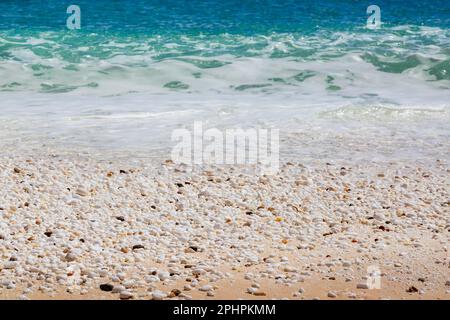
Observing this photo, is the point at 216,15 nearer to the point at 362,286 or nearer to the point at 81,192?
the point at 81,192

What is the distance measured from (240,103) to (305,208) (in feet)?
14.2

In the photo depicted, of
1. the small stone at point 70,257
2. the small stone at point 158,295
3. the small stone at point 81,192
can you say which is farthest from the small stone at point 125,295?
the small stone at point 81,192

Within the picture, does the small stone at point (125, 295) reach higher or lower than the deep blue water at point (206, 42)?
lower

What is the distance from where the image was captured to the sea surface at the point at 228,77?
26.3ft

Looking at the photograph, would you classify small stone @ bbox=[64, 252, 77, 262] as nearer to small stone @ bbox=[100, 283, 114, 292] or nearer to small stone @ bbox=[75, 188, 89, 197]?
small stone @ bbox=[100, 283, 114, 292]

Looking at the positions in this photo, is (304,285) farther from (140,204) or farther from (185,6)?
(185,6)

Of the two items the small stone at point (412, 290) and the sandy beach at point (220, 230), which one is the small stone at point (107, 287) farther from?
the small stone at point (412, 290)

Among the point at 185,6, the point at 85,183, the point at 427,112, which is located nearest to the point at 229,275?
the point at 85,183

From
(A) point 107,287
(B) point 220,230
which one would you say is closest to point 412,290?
(B) point 220,230

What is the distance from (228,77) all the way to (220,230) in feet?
22.7

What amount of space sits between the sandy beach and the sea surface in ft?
2.75

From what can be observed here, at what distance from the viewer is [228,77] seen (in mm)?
11852

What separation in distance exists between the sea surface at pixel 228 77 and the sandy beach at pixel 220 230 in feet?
2.75

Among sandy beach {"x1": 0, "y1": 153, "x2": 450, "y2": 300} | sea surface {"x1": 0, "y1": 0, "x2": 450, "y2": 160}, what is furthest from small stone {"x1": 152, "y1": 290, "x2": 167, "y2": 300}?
sea surface {"x1": 0, "y1": 0, "x2": 450, "y2": 160}
